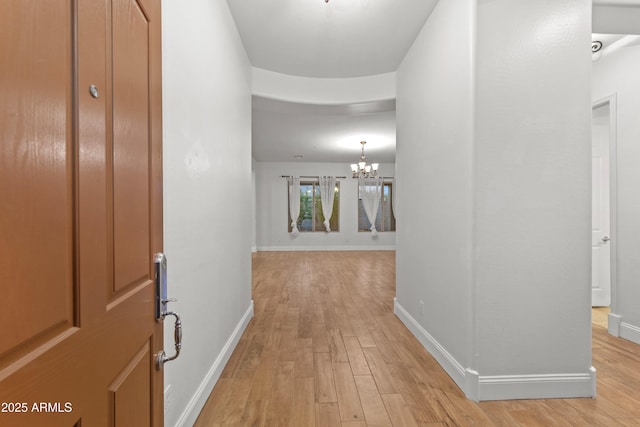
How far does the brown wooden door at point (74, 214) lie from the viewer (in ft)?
1.41

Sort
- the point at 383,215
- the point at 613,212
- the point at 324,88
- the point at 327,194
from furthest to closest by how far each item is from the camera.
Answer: the point at 383,215, the point at 327,194, the point at 324,88, the point at 613,212

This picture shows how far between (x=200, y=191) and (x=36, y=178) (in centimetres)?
132

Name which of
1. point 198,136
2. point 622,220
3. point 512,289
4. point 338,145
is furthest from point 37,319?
point 338,145

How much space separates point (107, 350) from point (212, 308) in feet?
4.38

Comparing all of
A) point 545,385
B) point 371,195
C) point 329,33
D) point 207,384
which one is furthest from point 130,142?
point 371,195

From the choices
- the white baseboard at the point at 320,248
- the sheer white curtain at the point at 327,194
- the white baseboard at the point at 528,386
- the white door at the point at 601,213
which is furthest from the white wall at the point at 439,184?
the white baseboard at the point at 320,248

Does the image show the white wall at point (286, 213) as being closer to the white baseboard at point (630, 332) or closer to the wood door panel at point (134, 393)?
the white baseboard at point (630, 332)

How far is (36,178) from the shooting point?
0.47m

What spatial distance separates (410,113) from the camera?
297cm

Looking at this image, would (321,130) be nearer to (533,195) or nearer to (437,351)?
(533,195)

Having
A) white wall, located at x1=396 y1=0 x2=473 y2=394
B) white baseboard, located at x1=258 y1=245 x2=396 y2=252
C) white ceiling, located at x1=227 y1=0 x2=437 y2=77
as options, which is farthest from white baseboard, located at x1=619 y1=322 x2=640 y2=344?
white baseboard, located at x1=258 y1=245 x2=396 y2=252

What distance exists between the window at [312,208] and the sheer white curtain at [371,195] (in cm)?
78

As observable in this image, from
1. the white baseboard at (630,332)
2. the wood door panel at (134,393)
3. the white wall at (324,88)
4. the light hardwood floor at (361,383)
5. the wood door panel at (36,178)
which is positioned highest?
the white wall at (324,88)

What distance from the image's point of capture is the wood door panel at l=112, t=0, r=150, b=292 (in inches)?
28.7
